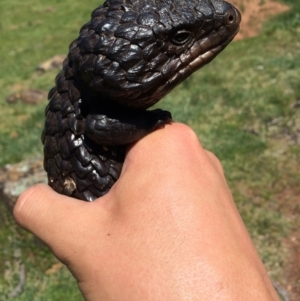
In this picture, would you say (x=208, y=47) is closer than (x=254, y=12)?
Yes

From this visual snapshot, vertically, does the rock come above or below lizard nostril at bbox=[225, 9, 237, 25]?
below

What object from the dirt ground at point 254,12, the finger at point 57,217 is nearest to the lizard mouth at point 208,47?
the finger at point 57,217

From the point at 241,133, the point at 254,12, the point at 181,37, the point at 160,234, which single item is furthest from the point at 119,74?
the point at 254,12

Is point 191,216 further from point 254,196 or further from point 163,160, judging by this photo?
point 254,196

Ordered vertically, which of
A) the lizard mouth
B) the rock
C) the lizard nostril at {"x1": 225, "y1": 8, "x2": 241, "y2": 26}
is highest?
the lizard nostril at {"x1": 225, "y1": 8, "x2": 241, "y2": 26}

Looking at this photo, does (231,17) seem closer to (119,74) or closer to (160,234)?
(119,74)

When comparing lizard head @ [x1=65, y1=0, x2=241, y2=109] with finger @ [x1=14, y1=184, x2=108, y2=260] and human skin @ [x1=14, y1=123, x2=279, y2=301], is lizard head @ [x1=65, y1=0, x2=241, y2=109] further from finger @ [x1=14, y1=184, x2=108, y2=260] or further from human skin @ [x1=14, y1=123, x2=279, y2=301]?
finger @ [x1=14, y1=184, x2=108, y2=260]

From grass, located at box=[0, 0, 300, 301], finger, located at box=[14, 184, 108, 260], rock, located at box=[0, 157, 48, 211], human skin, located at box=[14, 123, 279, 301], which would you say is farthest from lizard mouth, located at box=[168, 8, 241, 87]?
rock, located at box=[0, 157, 48, 211]
